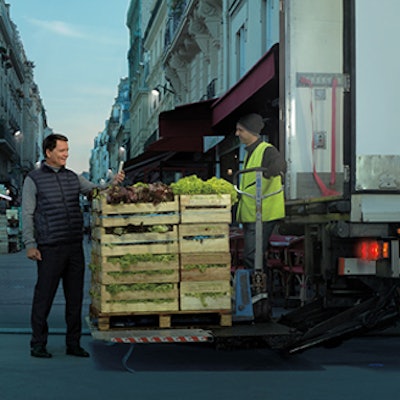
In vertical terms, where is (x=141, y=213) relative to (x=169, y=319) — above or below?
above

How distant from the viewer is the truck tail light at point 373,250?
7.11 m

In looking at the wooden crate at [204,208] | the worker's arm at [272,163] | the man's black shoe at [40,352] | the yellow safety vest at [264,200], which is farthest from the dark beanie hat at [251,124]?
the man's black shoe at [40,352]

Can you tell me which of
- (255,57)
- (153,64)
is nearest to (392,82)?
(255,57)

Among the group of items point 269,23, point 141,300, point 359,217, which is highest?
point 269,23

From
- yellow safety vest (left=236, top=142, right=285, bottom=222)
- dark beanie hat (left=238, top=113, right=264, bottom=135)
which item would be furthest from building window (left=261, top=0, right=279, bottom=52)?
yellow safety vest (left=236, top=142, right=285, bottom=222)

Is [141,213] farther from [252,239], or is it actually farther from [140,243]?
[252,239]

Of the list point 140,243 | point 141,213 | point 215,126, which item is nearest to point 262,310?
point 140,243

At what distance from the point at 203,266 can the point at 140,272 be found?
52 centimetres

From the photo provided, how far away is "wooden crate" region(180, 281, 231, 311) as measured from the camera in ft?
24.3

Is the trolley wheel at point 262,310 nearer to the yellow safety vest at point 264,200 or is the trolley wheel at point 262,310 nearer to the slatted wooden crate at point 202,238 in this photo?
the slatted wooden crate at point 202,238

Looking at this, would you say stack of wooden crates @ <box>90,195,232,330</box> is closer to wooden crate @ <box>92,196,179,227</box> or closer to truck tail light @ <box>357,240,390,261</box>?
wooden crate @ <box>92,196,179,227</box>

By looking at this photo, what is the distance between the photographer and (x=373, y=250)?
7.16 m

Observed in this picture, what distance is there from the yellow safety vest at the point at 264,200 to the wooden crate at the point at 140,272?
3.10 feet

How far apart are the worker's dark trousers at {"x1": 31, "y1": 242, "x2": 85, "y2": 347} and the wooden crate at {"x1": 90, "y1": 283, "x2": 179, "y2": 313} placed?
18.0 inches
